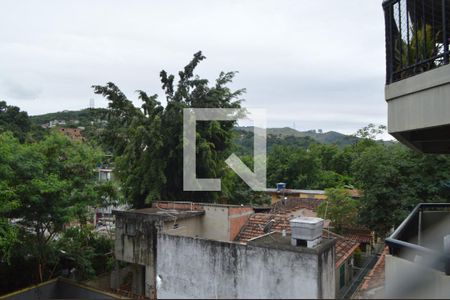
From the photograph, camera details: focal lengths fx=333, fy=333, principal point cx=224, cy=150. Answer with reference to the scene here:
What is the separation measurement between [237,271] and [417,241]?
13.3ft

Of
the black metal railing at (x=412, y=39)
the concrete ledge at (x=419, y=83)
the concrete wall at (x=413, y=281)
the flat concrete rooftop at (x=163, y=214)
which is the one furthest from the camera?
the flat concrete rooftop at (x=163, y=214)

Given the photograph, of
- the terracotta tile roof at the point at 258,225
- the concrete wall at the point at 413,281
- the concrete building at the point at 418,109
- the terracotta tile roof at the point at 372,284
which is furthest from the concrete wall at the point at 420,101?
the terracotta tile roof at the point at 258,225

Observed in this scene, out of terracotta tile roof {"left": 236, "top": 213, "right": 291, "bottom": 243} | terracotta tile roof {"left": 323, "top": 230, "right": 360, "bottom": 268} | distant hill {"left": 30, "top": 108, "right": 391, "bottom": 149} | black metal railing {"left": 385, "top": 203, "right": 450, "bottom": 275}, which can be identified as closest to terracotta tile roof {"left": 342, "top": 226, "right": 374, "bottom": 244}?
terracotta tile roof {"left": 323, "top": 230, "right": 360, "bottom": 268}

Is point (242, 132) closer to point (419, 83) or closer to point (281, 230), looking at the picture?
point (281, 230)

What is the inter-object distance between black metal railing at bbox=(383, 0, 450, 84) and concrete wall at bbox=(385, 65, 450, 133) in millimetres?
276

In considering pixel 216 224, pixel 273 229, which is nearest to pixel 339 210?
pixel 273 229

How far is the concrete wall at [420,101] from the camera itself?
4.37 m

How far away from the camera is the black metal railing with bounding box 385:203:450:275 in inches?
152

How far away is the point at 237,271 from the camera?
3943mm

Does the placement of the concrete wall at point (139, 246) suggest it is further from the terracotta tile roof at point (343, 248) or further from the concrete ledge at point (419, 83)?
the concrete ledge at point (419, 83)

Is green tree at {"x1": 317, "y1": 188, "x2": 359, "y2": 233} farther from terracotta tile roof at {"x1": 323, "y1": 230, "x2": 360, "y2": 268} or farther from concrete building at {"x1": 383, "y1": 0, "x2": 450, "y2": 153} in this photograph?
concrete building at {"x1": 383, "y1": 0, "x2": 450, "y2": 153}

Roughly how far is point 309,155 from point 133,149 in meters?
22.8

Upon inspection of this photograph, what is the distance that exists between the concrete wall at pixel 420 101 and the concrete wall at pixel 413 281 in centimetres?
188

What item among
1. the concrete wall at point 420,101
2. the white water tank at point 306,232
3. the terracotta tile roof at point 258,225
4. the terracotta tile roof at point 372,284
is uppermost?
the concrete wall at point 420,101
